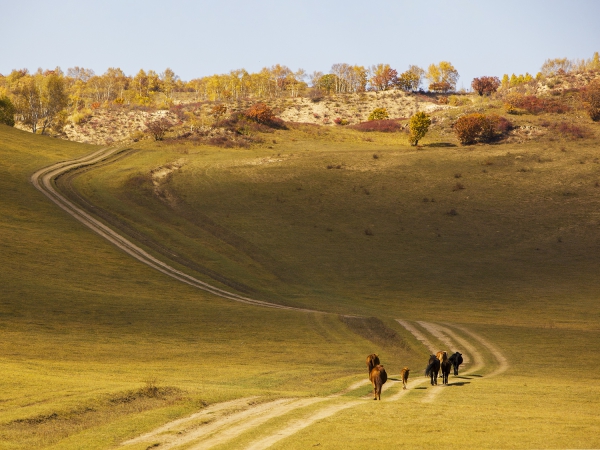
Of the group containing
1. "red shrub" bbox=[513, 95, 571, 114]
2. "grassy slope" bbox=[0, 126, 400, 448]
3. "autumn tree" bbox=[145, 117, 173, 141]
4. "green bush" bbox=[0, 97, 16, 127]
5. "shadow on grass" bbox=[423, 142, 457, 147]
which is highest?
"red shrub" bbox=[513, 95, 571, 114]

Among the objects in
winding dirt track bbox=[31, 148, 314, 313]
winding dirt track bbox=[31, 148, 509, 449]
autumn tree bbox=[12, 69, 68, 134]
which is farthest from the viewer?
autumn tree bbox=[12, 69, 68, 134]

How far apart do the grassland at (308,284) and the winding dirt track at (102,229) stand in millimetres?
2174

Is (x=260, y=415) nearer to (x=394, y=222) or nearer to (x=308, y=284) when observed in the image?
(x=308, y=284)

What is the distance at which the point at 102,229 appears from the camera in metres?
81.7

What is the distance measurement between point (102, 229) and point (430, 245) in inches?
1666

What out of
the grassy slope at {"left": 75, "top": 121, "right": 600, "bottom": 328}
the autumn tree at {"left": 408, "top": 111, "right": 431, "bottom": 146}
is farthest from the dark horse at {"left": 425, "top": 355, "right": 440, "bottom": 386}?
the autumn tree at {"left": 408, "top": 111, "right": 431, "bottom": 146}

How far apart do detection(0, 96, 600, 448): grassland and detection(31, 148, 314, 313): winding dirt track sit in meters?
2.17

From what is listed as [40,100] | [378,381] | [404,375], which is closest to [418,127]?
[40,100]

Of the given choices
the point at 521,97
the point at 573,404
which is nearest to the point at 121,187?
the point at 573,404

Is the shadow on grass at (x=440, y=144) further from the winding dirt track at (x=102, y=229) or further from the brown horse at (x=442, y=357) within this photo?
the brown horse at (x=442, y=357)

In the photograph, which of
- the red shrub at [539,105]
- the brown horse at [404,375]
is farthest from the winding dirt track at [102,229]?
the red shrub at [539,105]

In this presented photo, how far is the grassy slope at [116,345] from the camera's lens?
22.8 metres

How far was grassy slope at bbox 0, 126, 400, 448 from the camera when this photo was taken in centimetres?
2277

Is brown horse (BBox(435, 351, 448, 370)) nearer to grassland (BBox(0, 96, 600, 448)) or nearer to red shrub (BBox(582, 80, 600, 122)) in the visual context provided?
grassland (BBox(0, 96, 600, 448))
